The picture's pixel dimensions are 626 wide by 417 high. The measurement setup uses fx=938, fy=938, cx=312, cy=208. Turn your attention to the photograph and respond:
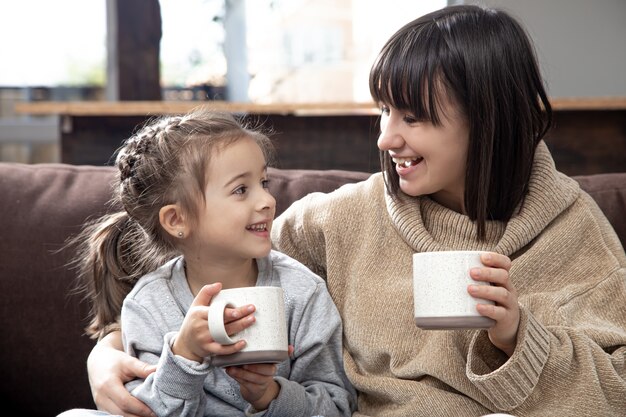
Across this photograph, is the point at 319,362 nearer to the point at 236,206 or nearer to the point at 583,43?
the point at 236,206

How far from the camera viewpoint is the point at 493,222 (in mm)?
1564

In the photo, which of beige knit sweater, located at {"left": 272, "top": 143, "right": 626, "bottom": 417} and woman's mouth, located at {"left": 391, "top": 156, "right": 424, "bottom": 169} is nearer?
beige knit sweater, located at {"left": 272, "top": 143, "right": 626, "bottom": 417}

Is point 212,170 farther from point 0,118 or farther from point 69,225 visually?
point 0,118

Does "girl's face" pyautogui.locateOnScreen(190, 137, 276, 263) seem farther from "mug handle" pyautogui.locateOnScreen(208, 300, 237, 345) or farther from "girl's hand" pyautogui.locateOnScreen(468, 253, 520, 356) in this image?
"girl's hand" pyautogui.locateOnScreen(468, 253, 520, 356)

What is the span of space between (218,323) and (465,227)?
0.56 meters

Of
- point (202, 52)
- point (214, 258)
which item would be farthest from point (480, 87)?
point (202, 52)

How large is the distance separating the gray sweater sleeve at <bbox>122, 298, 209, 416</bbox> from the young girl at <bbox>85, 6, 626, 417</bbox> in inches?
1.8

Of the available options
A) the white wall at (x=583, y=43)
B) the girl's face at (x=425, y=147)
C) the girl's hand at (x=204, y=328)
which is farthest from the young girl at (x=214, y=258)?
the white wall at (x=583, y=43)

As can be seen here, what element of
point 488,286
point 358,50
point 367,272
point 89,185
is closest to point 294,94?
point 358,50

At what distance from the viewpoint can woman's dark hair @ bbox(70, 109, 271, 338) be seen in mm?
1482

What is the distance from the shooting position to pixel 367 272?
1.60m

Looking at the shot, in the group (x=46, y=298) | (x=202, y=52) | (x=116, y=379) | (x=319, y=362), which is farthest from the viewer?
(x=202, y=52)

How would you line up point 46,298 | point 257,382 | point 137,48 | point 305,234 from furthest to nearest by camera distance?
1. point 137,48
2. point 46,298
3. point 305,234
4. point 257,382

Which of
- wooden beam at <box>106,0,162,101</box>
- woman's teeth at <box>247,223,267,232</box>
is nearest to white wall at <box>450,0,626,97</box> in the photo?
wooden beam at <box>106,0,162,101</box>
